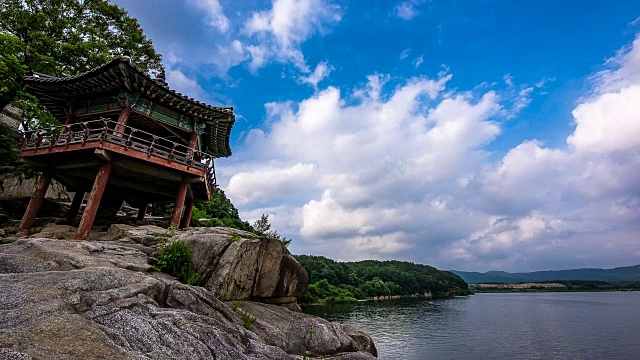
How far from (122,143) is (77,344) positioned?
15.2m

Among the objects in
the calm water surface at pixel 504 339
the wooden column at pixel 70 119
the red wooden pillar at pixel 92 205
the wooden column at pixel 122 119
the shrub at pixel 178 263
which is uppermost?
the wooden column at pixel 70 119

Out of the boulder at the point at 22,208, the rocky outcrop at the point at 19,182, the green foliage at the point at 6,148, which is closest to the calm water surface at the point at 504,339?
the boulder at the point at 22,208

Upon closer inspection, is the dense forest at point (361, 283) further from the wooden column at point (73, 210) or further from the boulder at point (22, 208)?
the wooden column at point (73, 210)

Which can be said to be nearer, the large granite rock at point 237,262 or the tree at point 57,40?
the large granite rock at point 237,262

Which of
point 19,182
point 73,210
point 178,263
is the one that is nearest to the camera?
point 178,263

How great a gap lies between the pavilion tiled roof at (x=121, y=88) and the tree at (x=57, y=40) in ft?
6.78

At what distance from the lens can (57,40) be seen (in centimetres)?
2772

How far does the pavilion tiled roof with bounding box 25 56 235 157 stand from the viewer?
20.0 m

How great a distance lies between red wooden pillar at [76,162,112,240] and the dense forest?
205 feet

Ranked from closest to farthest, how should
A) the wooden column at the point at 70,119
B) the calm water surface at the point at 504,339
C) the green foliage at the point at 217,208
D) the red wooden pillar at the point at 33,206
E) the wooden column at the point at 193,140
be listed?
the red wooden pillar at the point at 33,206, the wooden column at the point at 70,119, the wooden column at the point at 193,140, the calm water surface at the point at 504,339, the green foliage at the point at 217,208

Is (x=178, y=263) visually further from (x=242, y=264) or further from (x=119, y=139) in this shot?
(x=119, y=139)

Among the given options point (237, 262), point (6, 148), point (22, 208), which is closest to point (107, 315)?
point (237, 262)

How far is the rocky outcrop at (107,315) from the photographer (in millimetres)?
6723

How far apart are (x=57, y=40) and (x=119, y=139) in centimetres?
1577
